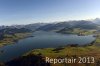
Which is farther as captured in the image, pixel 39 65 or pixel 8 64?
pixel 8 64

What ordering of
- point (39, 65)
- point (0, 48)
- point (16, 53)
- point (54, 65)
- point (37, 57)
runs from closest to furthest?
point (54, 65) < point (39, 65) < point (37, 57) < point (16, 53) < point (0, 48)

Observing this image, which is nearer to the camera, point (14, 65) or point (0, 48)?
point (14, 65)

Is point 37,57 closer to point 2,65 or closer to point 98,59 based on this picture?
point 2,65

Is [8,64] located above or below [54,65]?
below

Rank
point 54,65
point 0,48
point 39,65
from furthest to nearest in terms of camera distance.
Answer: point 0,48, point 39,65, point 54,65

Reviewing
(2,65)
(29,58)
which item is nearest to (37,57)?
(29,58)

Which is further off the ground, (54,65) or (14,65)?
(54,65)

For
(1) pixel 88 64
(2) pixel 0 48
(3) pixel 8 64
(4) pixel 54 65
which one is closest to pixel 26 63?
(3) pixel 8 64

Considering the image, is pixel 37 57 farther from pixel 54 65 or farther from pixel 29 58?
pixel 54 65

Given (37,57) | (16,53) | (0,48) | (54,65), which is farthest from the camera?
(0,48)
